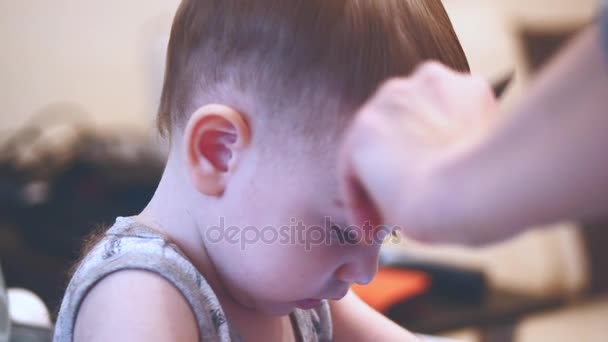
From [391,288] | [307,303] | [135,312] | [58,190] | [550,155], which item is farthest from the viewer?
[58,190]

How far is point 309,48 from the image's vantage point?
1.49ft

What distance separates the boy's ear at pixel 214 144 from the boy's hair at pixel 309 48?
0.5 inches

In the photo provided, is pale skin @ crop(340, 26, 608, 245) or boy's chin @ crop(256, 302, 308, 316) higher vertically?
boy's chin @ crop(256, 302, 308, 316)

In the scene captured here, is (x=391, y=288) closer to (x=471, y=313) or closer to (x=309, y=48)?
(x=471, y=313)

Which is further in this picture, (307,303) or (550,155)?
(307,303)

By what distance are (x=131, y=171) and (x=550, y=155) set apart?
125cm

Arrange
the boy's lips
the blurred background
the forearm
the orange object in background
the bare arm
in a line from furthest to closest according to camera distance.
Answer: the blurred background
the orange object in background
the boy's lips
the bare arm
the forearm

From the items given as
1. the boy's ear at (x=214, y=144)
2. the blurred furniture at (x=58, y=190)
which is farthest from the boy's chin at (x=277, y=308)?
the blurred furniture at (x=58, y=190)

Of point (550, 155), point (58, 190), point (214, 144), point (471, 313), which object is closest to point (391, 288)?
point (471, 313)

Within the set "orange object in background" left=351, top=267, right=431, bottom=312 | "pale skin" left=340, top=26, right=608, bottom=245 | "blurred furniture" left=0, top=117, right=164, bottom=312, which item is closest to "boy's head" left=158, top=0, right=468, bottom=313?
"pale skin" left=340, top=26, right=608, bottom=245

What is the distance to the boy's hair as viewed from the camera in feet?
1.48

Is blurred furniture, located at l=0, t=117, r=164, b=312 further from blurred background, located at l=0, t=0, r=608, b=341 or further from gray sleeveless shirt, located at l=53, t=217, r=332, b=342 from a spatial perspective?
gray sleeveless shirt, located at l=53, t=217, r=332, b=342

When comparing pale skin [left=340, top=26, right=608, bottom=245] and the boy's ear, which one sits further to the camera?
the boy's ear

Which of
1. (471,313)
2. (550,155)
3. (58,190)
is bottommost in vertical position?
(550,155)
